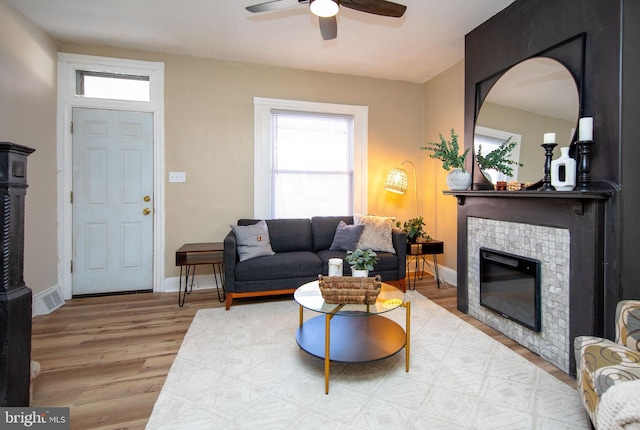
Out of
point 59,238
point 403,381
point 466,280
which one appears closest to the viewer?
point 403,381

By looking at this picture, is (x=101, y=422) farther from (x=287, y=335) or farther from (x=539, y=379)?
(x=539, y=379)

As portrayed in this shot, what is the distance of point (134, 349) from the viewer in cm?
231

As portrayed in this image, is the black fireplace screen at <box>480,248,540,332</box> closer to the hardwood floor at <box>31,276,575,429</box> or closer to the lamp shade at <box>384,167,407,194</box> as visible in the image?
the hardwood floor at <box>31,276,575,429</box>

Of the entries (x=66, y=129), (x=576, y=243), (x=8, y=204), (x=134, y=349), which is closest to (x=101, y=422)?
(x=134, y=349)

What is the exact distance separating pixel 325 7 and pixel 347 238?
2.29 meters

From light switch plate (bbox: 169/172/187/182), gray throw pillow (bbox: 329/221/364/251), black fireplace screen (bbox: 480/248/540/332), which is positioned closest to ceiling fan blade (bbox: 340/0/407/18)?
black fireplace screen (bbox: 480/248/540/332)

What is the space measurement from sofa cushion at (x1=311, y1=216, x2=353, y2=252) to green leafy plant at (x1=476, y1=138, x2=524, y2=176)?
173 cm

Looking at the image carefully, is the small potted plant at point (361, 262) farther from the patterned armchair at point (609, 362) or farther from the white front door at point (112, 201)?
the white front door at point (112, 201)

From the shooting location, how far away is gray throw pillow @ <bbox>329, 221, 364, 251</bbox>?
11.8 feet

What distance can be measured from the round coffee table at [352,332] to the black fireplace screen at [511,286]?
0.98m

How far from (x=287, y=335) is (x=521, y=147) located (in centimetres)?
246

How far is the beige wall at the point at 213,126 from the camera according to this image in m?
3.69

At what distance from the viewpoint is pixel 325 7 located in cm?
209
